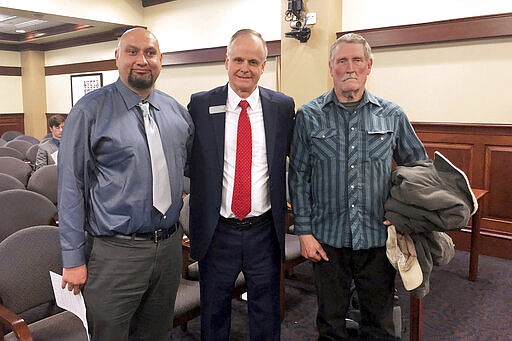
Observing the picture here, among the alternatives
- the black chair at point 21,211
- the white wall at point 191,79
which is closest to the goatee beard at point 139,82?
the black chair at point 21,211

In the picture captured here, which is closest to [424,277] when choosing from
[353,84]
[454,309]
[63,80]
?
[353,84]

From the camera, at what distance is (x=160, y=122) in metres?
1.75

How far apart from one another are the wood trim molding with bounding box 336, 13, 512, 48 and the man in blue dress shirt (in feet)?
10.9

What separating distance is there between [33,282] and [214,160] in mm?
917

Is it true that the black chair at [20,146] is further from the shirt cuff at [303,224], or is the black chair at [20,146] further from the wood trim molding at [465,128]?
the shirt cuff at [303,224]

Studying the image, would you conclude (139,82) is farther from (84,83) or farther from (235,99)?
(84,83)

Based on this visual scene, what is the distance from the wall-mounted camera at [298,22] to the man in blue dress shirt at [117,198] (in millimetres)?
3375

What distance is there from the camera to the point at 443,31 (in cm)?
424

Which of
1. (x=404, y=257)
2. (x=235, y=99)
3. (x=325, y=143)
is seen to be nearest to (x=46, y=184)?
(x=235, y=99)

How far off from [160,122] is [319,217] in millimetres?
744

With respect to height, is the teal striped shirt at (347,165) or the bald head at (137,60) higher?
the bald head at (137,60)

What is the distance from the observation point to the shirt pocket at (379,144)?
1.84 metres

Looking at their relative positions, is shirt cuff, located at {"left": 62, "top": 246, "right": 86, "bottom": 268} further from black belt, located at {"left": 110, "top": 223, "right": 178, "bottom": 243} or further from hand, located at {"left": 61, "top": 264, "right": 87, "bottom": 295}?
Answer: black belt, located at {"left": 110, "top": 223, "right": 178, "bottom": 243}

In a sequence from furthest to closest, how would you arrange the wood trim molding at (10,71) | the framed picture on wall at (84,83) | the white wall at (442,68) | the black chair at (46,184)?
the wood trim molding at (10,71)
the framed picture on wall at (84,83)
the white wall at (442,68)
the black chair at (46,184)
